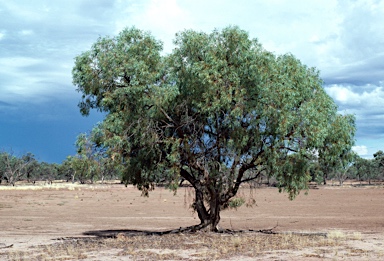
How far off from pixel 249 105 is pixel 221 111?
3.89 feet

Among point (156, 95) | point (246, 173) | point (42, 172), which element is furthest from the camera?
point (42, 172)

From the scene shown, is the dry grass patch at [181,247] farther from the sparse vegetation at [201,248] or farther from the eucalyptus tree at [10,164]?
the eucalyptus tree at [10,164]

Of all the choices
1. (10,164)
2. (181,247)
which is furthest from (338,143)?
(10,164)

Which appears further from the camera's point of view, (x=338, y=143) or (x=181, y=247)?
(x=338, y=143)

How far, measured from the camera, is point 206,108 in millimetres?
19688

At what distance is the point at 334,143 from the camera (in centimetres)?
2147

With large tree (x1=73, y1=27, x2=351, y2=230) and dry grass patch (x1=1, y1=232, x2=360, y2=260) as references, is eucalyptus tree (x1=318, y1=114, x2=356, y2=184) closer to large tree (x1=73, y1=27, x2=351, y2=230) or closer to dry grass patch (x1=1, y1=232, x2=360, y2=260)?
large tree (x1=73, y1=27, x2=351, y2=230)

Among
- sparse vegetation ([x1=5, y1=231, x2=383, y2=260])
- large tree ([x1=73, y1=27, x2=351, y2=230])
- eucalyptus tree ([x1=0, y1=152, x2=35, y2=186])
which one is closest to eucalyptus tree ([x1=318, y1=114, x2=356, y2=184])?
large tree ([x1=73, y1=27, x2=351, y2=230])

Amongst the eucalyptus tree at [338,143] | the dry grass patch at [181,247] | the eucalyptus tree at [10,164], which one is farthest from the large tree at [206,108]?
the eucalyptus tree at [10,164]

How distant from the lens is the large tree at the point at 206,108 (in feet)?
65.3

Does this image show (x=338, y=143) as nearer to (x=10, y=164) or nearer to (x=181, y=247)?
(x=181, y=247)

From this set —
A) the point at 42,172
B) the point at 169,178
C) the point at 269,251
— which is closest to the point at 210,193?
the point at 169,178

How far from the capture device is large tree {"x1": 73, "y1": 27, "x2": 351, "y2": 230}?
19.9 metres

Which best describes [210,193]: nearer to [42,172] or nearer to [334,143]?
[334,143]
